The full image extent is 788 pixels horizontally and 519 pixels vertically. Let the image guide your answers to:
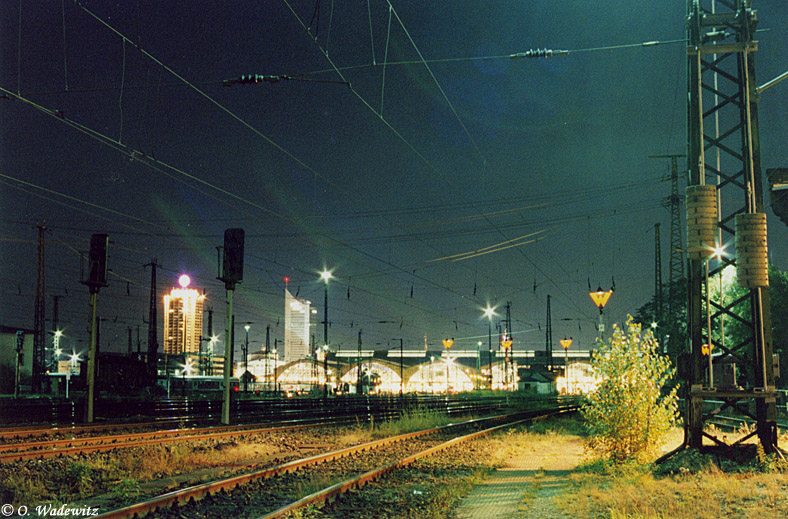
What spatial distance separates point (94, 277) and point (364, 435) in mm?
11328

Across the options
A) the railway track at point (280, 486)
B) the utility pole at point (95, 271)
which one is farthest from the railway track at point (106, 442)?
the railway track at point (280, 486)

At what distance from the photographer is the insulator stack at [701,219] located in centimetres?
1484

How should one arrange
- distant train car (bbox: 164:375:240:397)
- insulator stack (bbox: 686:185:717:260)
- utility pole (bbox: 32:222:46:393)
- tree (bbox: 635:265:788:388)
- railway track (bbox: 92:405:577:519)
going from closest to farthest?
railway track (bbox: 92:405:577:519)
insulator stack (bbox: 686:185:717:260)
utility pole (bbox: 32:222:46:393)
tree (bbox: 635:265:788:388)
distant train car (bbox: 164:375:240:397)

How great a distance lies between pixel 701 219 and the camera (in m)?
14.9

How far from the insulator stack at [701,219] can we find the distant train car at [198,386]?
65.1m

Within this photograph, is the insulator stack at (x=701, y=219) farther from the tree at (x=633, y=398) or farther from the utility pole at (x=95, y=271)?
the utility pole at (x=95, y=271)

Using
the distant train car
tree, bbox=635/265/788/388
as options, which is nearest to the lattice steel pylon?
tree, bbox=635/265/788/388

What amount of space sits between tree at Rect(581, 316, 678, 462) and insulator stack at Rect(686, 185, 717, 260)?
82.1 inches

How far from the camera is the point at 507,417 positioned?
40969 millimetres

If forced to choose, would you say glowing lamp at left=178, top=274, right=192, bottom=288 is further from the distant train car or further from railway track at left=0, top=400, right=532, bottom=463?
railway track at left=0, top=400, right=532, bottom=463

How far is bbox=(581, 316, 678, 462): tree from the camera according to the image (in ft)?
51.6

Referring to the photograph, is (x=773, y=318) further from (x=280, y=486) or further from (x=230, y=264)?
(x=280, y=486)

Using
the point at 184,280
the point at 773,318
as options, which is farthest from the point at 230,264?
the point at 773,318

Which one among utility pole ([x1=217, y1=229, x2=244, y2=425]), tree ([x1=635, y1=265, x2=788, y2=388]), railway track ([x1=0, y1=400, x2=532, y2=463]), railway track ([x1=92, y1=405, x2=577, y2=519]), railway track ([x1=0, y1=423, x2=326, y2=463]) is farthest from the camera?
tree ([x1=635, y1=265, x2=788, y2=388])
